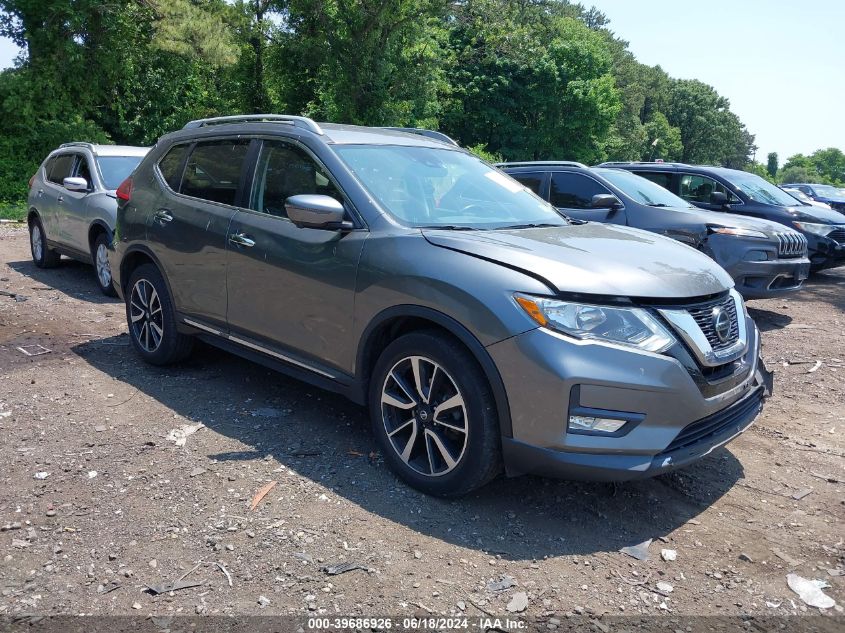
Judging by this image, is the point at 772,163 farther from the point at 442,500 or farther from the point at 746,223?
the point at 442,500

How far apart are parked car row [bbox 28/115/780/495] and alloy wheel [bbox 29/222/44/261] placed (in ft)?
19.6

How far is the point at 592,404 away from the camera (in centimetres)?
327

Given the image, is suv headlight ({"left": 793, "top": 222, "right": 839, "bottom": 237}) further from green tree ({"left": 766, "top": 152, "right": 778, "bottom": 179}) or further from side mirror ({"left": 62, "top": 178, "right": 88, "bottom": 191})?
green tree ({"left": 766, "top": 152, "right": 778, "bottom": 179})

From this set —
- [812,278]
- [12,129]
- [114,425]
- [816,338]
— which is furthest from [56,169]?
[12,129]

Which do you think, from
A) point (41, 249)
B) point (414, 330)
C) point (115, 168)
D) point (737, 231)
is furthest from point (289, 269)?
point (41, 249)

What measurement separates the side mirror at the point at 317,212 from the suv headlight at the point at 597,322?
48.1 inches

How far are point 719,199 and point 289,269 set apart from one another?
7.92 m

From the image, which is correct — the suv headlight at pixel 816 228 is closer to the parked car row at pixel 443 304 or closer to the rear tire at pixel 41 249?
the parked car row at pixel 443 304

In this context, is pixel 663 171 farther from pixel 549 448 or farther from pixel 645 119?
pixel 645 119

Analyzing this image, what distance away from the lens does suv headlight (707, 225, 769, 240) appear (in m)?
8.09

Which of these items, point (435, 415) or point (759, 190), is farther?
point (759, 190)

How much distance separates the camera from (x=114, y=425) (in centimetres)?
471

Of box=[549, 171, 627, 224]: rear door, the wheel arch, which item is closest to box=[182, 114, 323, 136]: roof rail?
the wheel arch

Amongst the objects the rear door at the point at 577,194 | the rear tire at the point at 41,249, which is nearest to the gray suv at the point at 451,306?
the rear door at the point at 577,194
